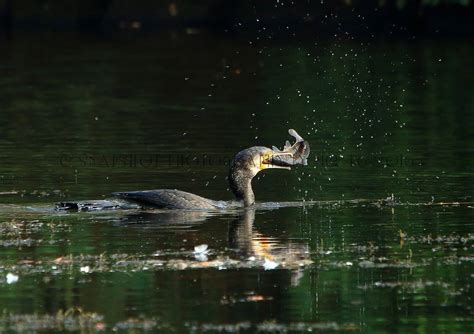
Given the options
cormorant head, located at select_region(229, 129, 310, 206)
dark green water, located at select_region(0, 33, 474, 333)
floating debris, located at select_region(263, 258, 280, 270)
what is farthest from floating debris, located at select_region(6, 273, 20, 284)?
cormorant head, located at select_region(229, 129, 310, 206)

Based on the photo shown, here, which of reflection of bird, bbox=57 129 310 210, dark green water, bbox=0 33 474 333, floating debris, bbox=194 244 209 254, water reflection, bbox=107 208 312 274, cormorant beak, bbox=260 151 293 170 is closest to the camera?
dark green water, bbox=0 33 474 333

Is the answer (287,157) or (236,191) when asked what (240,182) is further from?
(287,157)

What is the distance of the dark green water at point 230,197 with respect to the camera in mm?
10750

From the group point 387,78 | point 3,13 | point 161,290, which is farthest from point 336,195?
point 3,13

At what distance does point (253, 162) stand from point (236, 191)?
393mm

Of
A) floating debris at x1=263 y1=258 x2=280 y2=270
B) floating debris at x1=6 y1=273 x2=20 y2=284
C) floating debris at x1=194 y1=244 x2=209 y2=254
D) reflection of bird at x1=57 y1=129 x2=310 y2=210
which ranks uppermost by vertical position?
reflection of bird at x1=57 y1=129 x2=310 y2=210

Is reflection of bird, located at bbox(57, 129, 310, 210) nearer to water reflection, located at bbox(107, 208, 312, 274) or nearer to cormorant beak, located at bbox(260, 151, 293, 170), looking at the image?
cormorant beak, located at bbox(260, 151, 293, 170)

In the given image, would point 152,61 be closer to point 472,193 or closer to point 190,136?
point 190,136

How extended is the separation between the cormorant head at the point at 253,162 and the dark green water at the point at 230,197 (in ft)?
1.40

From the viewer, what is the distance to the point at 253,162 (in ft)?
52.5

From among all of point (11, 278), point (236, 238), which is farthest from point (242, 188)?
point (11, 278)

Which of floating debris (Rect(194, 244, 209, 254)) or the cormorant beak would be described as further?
the cormorant beak

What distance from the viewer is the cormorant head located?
51.7ft

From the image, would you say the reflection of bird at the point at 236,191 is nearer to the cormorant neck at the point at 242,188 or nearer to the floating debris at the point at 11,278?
the cormorant neck at the point at 242,188
